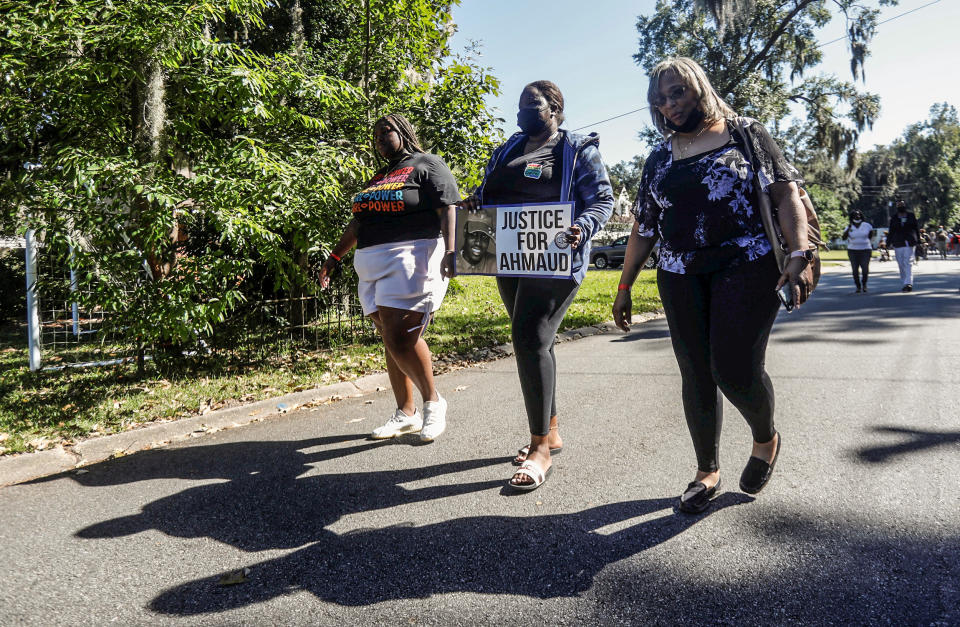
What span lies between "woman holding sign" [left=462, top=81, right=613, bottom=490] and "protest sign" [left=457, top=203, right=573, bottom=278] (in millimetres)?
52

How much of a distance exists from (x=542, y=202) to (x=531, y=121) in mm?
434

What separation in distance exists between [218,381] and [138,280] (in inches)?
43.3

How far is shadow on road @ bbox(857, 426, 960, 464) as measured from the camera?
333 cm

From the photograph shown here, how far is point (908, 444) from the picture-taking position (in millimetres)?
3496

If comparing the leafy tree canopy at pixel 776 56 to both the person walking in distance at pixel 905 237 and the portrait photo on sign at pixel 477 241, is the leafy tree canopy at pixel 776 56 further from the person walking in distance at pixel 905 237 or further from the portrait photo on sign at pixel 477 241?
Answer: the portrait photo on sign at pixel 477 241

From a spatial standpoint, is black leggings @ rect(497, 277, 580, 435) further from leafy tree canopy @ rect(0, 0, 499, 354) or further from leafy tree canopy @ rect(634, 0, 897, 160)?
leafy tree canopy @ rect(634, 0, 897, 160)

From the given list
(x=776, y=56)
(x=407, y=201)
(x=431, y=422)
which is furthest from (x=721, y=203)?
(x=776, y=56)

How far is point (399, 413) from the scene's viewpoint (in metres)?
4.06

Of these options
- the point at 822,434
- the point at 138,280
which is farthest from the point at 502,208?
the point at 138,280

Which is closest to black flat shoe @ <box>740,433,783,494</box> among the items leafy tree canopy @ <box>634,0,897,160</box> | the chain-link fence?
the chain-link fence

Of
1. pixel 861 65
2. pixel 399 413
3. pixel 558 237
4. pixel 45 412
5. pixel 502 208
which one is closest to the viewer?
pixel 558 237

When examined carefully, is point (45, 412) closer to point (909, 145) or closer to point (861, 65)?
point (861, 65)

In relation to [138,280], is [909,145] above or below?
above

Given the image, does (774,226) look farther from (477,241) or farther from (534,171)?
(477,241)
